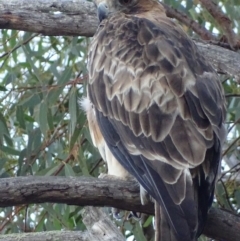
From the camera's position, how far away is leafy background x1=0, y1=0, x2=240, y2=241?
4578 millimetres

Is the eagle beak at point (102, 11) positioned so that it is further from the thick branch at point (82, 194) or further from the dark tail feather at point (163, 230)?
the dark tail feather at point (163, 230)

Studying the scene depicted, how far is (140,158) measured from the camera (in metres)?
3.54

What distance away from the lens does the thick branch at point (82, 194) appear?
3.22 metres

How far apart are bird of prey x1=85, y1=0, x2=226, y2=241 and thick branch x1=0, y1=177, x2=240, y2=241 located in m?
0.10

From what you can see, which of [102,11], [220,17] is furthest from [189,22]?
[102,11]

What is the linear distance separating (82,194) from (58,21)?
3.67 feet

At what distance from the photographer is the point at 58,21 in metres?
4.14

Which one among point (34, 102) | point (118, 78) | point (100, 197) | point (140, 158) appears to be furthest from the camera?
point (34, 102)

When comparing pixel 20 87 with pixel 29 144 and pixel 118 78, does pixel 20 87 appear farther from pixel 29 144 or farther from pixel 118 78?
pixel 118 78

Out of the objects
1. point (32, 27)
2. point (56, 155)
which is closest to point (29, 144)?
point (56, 155)

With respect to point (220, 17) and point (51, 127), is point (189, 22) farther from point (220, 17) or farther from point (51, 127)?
point (51, 127)

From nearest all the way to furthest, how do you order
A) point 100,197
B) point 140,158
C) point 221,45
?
point 100,197, point 140,158, point 221,45

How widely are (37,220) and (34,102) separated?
2.13 feet

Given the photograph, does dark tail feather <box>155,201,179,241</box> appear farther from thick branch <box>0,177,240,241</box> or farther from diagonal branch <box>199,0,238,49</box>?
diagonal branch <box>199,0,238,49</box>
